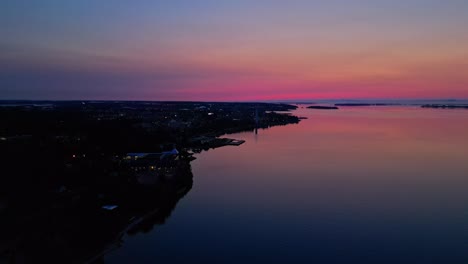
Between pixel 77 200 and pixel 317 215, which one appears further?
pixel 317 215

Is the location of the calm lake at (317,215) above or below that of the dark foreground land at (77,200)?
below

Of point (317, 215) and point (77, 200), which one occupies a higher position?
point (77, 200)

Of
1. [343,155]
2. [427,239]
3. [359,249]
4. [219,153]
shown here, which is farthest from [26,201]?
[343,155]

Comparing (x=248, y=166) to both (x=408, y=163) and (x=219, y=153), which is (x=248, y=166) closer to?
(x=219, y=153)

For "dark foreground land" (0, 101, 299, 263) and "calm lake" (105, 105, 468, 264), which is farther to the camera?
"calm lake" (105, 105, 468, 264)

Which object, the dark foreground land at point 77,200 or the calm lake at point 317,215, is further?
the calm lake at point 317,215

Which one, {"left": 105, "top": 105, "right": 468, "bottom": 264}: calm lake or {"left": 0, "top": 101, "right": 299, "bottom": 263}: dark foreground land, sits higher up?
{"left": 0, "top": 101, "right": 299, "bottom": 263}: dark foreground land

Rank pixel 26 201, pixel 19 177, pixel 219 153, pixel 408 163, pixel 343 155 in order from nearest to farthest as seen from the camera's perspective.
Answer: pixel 26 201
pixel 19 177
pixel 408 163
pixel 343 155
pixel 219 153

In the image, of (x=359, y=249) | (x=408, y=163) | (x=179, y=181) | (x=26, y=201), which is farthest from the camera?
(x=408, y=163)
